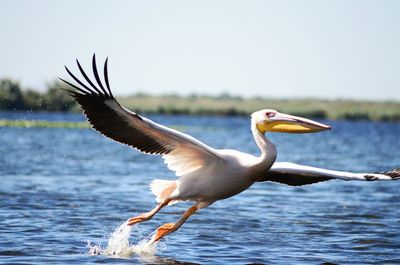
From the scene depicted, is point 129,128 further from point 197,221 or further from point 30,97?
point 30,97

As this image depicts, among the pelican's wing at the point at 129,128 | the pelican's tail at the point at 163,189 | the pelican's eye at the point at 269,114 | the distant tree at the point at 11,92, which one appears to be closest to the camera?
the pelican's wing at the point at 129,128

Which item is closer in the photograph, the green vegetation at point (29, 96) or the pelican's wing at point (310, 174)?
the pelican's wing at point (310, 174)

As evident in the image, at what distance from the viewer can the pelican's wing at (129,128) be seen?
8.02 meters

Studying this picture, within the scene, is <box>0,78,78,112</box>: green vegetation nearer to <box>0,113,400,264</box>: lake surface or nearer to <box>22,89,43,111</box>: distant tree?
<box>22,89,43,111</box>: distant tree

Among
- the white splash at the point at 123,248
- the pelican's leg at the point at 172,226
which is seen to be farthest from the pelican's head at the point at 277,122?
the white splash at the point at 123,248

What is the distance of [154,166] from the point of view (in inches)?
897

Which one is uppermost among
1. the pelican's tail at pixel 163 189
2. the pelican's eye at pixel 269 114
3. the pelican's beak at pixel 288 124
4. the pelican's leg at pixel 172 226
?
the pelican's eye at pixel 269 114

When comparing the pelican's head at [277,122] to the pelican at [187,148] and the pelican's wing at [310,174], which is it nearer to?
the pelican at [187,148]

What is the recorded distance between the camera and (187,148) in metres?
8.55

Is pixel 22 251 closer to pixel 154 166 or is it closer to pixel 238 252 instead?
pixel 238 252

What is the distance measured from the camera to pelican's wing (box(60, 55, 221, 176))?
802 cm

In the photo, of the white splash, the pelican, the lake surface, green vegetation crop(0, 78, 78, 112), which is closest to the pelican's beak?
the pelican

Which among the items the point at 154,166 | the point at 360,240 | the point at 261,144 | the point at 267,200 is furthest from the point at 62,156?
the point at 261,144

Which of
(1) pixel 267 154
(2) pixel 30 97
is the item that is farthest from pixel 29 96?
(1) pixel 267 154
